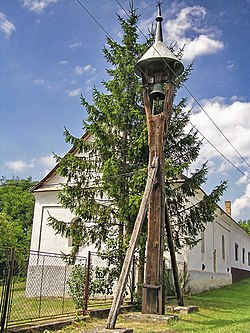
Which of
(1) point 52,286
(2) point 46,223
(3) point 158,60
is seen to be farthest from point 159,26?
(2) point 46,223

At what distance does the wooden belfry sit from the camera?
940cm

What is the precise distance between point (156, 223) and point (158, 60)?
4177mm

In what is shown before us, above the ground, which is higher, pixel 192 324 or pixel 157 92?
pixel 157 92

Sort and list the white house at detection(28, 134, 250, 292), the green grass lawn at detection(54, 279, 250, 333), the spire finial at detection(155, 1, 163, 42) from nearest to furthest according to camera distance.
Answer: the green grass lawn at detection(54, 279, 250, 333)
the spire finial at detection(155, 1, 163, 42)
the white house at detection(28, 134, 250, 292)

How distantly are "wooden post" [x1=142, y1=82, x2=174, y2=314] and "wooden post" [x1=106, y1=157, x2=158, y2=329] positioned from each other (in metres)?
0.32

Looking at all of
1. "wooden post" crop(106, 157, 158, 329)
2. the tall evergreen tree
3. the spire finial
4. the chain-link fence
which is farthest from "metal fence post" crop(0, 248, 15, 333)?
the spire finial

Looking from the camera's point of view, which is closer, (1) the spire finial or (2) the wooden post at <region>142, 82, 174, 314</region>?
(2) the wooden post at <region>142, 82, 174, 314</region>

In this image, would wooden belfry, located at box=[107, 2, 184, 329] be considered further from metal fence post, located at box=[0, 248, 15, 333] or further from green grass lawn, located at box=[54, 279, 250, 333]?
metal fence post, located at box=[0, 248, 15, 333]

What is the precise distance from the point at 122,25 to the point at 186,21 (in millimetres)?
6028

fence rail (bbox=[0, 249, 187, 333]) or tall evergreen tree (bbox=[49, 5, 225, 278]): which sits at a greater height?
tall evergreen tree (bbox=[49, 5, 225, 278])

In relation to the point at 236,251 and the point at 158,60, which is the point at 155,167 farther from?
the point at 236,251

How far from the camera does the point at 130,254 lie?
8500mm

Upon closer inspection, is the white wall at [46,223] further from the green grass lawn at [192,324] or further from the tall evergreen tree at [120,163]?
the green grass lawn at [192,324]

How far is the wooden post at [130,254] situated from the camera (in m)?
7.75
